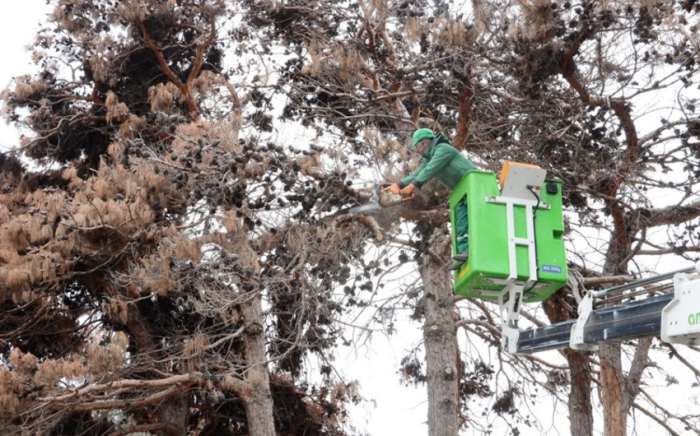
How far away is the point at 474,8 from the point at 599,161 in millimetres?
1874

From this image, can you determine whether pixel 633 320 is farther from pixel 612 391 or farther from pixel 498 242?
pixel 612 391

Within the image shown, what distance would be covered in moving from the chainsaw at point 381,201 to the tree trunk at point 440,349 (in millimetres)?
1414

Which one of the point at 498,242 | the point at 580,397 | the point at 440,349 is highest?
the point at 440,349

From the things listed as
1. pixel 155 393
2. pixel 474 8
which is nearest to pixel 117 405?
pixel 155 393

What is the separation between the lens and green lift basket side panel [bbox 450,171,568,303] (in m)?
5.33

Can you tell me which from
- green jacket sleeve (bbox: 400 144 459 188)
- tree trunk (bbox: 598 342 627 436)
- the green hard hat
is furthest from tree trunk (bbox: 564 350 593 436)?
green jacket sleeve (bbox: 400 144 459 188)

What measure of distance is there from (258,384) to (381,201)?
4.32 metres

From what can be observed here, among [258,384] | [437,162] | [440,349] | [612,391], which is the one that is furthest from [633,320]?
[258,384]

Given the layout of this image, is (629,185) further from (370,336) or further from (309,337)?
(309,337)

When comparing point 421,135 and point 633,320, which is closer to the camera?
point 633,320

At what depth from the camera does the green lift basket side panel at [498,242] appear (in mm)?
5332

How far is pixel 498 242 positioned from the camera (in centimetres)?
537

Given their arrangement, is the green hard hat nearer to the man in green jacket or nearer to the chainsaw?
the man in green jacket

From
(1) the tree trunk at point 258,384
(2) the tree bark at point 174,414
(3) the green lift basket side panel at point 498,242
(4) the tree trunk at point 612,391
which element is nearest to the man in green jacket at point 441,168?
(3) the green lift basket side panel at point 498,242
